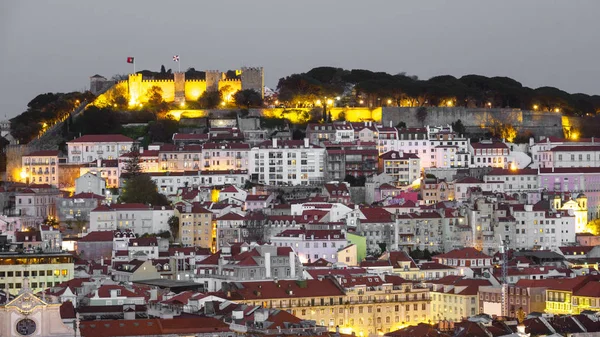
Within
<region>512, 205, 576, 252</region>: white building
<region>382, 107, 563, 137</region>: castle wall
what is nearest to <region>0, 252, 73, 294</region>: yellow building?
<region>512, 205, 576, 252</region>: white building

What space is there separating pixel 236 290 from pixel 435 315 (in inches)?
288

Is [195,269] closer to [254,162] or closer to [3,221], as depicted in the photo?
[3,221]

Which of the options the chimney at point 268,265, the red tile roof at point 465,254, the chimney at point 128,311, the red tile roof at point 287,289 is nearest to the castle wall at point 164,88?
the red tile roof at point 465,254

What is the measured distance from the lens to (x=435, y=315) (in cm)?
5300

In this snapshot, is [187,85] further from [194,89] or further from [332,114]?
[332,114]

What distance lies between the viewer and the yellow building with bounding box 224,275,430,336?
49875 millimetres

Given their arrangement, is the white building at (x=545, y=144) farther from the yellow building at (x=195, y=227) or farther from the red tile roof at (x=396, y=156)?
the yellow building at (x=195, y=227)

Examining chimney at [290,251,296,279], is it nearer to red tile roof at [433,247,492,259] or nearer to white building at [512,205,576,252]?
red tile roof at [433,247,492,259]

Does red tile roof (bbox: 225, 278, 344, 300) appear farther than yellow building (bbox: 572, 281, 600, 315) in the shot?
No

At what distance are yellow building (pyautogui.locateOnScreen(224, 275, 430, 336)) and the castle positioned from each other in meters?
38.7

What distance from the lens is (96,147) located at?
7825 cm

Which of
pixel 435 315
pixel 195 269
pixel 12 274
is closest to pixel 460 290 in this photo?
pixel 435 315

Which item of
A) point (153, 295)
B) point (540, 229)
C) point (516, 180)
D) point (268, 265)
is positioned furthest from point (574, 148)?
point (153, 295)

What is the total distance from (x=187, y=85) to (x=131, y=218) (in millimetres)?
24322
